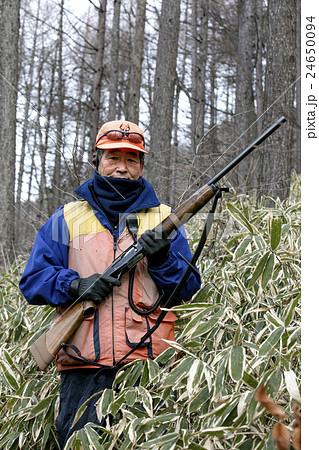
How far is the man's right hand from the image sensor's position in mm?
2680

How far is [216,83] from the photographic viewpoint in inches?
803

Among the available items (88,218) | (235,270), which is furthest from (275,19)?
(88,218)

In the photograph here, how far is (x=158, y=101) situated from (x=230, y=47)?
7413 millimetres

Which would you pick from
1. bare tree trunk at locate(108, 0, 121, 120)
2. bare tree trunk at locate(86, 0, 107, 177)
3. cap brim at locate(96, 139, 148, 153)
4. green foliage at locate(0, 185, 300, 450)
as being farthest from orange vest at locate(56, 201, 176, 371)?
bare tree trunk at locate(108, 0, 121, 120)

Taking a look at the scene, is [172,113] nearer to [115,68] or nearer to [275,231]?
[115,68]

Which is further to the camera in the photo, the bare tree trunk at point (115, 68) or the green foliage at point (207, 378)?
the bare tree trunk at point (115, 68)

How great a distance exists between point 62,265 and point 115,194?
0.49m

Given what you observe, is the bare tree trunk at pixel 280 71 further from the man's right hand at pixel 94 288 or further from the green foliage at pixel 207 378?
the man's right hand at pixel 94 288

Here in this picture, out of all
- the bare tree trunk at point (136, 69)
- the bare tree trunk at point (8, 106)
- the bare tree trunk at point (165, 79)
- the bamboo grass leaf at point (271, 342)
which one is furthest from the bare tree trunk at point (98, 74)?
the bamboo grass leaf at point (271, 342)

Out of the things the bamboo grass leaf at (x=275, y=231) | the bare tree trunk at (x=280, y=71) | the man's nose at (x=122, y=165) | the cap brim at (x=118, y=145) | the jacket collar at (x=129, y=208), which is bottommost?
the bamboo grass leaf at (x=275, y=231)

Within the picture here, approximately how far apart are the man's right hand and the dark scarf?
364mm

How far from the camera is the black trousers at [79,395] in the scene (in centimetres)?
272

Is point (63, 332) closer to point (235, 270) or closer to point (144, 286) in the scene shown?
point (144, 286)

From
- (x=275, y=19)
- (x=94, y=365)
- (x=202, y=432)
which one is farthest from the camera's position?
(x=275, y=19)
